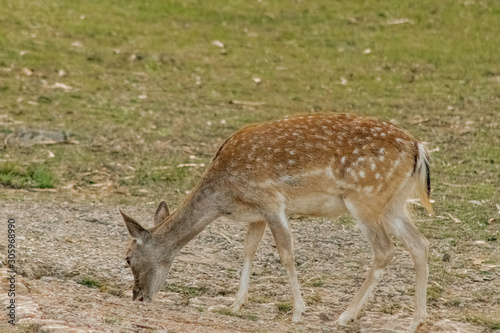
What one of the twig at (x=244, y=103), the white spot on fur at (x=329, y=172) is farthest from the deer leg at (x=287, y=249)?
the twig at (x=244, y=103)

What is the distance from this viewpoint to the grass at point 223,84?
410 inches

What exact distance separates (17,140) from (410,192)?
5351mm

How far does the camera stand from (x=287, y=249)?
727cm

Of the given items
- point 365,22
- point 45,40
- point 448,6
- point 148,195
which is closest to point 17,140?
point 148,195

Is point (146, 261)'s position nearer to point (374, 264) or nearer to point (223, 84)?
point (374, 264)

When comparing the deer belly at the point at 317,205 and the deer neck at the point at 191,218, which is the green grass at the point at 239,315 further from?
the deer belly at the point at 317,205

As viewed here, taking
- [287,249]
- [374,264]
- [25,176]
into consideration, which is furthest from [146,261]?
[25,176]

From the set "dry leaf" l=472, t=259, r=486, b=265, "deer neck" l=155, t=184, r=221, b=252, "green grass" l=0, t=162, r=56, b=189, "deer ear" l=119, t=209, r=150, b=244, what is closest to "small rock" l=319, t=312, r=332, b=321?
"deer neck" l=155, t=184, r=221, b=252

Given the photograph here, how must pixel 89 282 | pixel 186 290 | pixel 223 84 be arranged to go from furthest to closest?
pixel 223 84 < pixel 186 290 < pixel 89 282

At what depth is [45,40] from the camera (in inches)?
579

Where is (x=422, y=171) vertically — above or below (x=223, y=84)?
above

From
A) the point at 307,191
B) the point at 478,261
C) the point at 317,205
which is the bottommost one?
the point at 478,261

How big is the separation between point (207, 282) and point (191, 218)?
0.63 meters

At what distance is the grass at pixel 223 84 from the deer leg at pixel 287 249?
1.46 m
